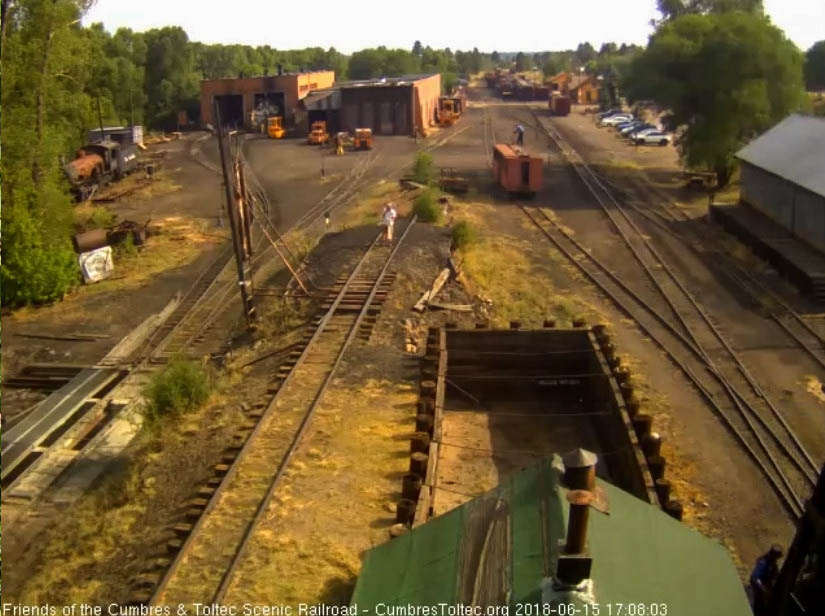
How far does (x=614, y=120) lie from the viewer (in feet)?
204

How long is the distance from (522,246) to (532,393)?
10961mm

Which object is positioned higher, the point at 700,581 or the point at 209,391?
the point at 700,581

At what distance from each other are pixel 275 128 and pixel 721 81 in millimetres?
32751

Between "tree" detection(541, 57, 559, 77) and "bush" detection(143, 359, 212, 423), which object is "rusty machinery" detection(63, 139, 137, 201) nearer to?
"bush" detection(143, 359, 212, 423)

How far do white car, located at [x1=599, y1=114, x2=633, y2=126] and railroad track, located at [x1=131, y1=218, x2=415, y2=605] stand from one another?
1927 inches

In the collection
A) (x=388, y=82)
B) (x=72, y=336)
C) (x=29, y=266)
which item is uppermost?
(x=388, y=82)

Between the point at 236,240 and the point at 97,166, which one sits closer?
the point at 236,240

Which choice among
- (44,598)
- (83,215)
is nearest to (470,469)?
(44,598)

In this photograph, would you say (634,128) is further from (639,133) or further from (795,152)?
(795,152)

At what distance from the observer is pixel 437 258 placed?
20.8 m

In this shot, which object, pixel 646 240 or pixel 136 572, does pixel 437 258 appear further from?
pixel 136 572

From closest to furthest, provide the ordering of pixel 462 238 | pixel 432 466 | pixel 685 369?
pixel 432 466
pixel 685 369
pixel 462 238

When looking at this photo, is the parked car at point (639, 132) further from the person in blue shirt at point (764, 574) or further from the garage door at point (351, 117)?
the person in blue shirt at point (764, 574)

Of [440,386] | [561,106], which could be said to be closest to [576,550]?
[440,386]
